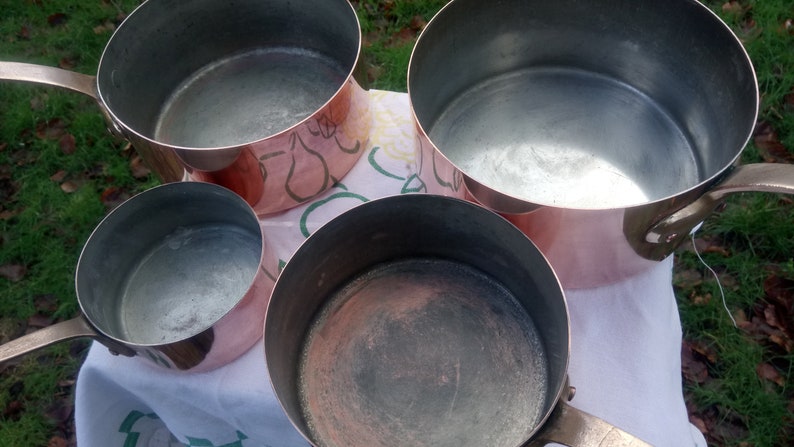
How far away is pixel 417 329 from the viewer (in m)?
0.69

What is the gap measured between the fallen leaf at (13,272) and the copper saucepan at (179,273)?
0.86m

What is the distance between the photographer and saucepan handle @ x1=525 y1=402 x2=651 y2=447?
1.49ft

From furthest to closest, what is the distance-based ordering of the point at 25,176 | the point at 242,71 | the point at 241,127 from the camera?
the point at 25,176 < the point at 242,71 < the point at 241,127

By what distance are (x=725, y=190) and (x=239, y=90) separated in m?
0.76

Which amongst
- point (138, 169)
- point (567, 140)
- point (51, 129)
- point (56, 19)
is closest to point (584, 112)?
point (567, 140)

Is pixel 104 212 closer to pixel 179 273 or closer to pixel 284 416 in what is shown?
pixel 179 273

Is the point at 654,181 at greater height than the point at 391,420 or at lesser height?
greater

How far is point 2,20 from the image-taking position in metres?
1.82

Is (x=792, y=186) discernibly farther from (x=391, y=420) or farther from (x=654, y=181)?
(x=391, y=420)

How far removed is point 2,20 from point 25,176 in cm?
66

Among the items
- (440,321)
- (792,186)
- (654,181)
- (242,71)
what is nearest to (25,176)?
(242,71)

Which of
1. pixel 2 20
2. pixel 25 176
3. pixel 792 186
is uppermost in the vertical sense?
pixel 792 186

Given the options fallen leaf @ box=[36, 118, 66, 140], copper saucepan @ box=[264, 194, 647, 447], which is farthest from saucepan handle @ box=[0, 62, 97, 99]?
fallen leaf @ box=[36, 118, 66, 140]

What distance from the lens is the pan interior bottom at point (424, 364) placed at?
0.62 meters
